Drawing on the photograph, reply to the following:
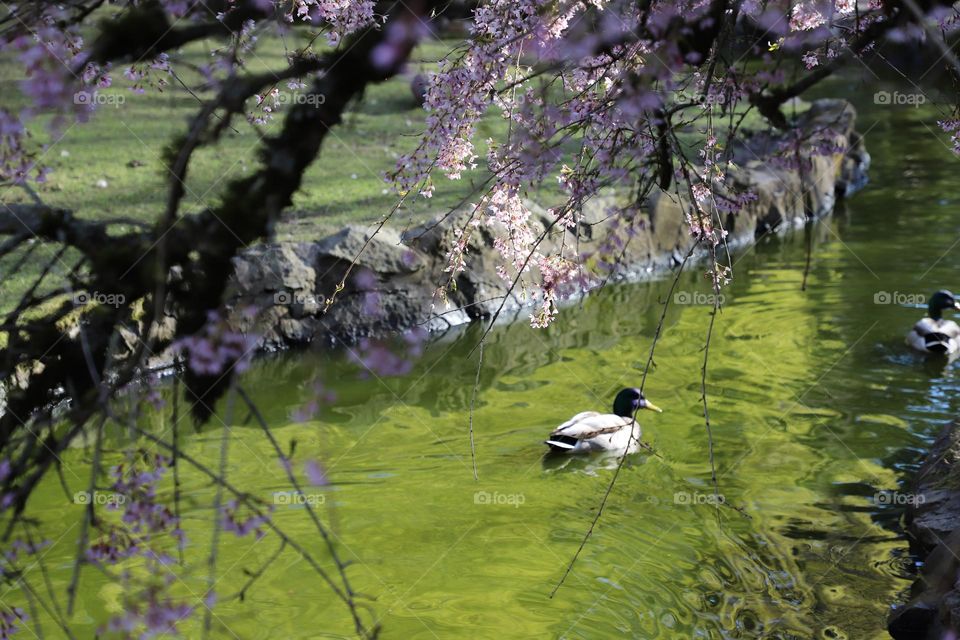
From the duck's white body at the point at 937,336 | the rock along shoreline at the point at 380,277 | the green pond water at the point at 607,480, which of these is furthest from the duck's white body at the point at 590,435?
the duck's white body at the point at 937,336

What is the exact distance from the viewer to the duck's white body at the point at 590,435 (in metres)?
6.55

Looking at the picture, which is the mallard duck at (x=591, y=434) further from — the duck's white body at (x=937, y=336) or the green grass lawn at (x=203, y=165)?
the green grass lawn at (x=203, y=165)

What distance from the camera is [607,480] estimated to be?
6469 millimetres

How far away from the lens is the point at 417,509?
5922mm

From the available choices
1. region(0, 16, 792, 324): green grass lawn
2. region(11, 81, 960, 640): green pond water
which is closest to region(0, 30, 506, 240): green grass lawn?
region(0, 16, 792, 324): green grass lawn

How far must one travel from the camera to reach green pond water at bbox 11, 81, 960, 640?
4.95 m

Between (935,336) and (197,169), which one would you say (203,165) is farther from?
(935,336)

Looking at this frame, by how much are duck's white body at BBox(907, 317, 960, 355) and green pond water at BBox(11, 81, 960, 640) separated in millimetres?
162

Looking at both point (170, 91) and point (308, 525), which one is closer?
point (308, 525)

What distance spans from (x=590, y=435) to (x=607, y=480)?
0.31 metres

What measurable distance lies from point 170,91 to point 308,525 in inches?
393

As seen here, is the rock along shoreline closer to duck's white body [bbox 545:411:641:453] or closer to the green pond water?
the green pond water

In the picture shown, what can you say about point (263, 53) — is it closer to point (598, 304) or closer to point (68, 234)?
point (598, 304)

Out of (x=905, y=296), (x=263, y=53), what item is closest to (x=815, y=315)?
(x=905, y=296)
